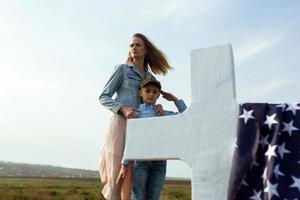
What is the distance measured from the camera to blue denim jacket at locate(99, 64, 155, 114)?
14.9 feet

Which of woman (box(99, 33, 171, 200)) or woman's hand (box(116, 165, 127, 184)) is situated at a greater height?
woman (box(99, 33, 171, 200))

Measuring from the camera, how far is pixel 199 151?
3.70 metres

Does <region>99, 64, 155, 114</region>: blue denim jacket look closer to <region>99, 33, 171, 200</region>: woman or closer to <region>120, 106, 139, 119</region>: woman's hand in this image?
<region>99, 33, 171, 200</region>: woman

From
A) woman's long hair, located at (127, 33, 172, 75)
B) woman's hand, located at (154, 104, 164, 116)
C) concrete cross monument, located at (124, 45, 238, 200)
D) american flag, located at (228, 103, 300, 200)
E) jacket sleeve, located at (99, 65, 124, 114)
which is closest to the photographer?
american flag, located at (228, 103, 300, 200)

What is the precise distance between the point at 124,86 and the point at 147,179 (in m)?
0.87

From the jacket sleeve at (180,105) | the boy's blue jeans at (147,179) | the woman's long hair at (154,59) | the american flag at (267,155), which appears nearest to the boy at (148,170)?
the boy's blue jeans at (147,179)

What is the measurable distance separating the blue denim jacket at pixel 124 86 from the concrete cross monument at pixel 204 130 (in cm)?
57

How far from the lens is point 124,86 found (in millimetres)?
4594

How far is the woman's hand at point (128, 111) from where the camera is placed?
13.9ft

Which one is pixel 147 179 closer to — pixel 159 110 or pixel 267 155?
pixel 159 110

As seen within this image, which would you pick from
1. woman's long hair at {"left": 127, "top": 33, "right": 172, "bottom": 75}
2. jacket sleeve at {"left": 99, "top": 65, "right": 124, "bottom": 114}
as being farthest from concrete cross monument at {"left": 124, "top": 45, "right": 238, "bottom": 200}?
woman's long hair at {"left": 127, "top": 33, "right": 172, "bottom": 75}

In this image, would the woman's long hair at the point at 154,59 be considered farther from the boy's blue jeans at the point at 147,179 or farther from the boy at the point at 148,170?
the boy's blue jeans at the point at 147,179

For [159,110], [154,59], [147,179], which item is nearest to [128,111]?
[159,110]

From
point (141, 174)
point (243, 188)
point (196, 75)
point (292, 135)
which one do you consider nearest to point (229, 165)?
point (243, 188)
